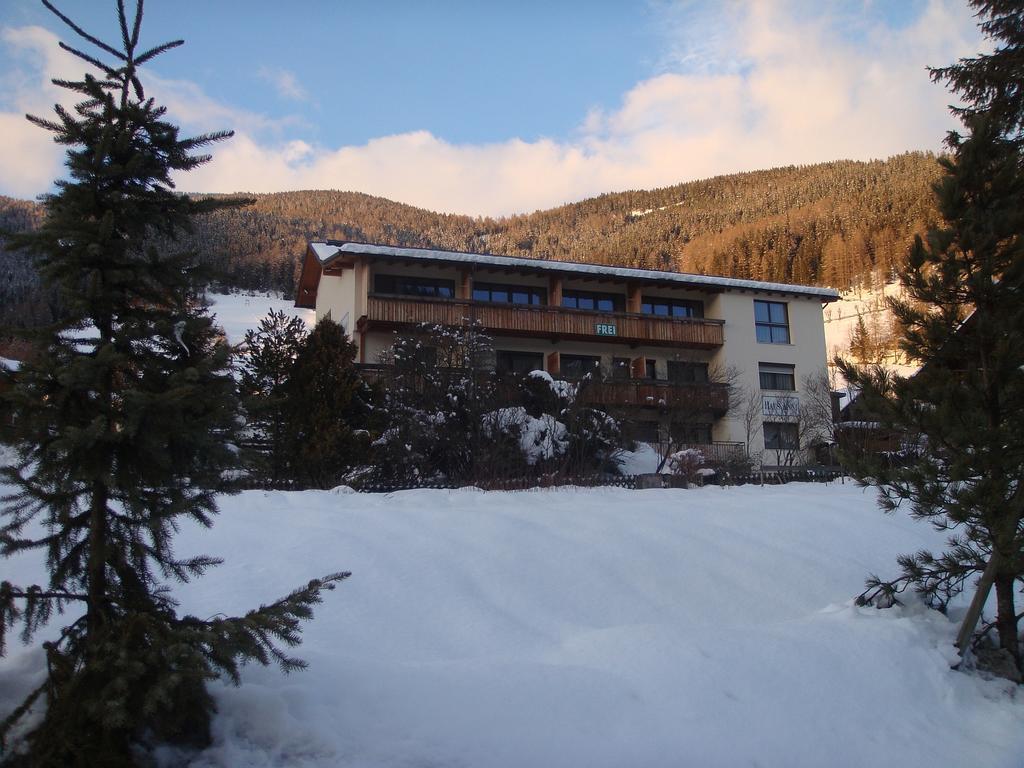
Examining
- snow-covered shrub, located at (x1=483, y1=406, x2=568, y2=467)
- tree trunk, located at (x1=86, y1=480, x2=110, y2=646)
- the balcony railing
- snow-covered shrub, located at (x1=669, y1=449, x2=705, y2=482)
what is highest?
the balcony railing

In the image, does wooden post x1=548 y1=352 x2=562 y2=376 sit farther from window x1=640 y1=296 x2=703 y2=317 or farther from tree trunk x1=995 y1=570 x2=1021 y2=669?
tree trunk x1=995 y1=570 x2=1021 y2=669

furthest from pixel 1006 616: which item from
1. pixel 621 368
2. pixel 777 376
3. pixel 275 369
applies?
pixel 777 376

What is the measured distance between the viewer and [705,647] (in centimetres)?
614

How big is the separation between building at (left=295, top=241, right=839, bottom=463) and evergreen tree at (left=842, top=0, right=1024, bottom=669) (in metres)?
13.9

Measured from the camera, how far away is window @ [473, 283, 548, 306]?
27386mm

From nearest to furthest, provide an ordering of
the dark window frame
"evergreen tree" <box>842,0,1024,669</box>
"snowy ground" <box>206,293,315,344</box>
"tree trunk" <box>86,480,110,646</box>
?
"tree trunk" <box>86,480,110,646</box> < "evergreen tree" <box>842,0,1024,669</box> < the dark window frame < "snowy ground" <box>206,293,315,344</box>

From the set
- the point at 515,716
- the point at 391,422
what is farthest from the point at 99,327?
the point at 391,422

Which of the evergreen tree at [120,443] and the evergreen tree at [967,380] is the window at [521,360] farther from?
the evergreen tree at [120,443]

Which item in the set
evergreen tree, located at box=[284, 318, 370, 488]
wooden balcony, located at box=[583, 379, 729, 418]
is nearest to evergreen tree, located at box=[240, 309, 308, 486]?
evergreen tree, located at box=[284, 318, 370, 488]

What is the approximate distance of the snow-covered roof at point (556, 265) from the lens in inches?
962

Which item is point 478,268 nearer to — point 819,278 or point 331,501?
point 331,501

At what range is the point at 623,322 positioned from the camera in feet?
87.8

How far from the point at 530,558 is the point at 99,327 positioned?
5643 mm

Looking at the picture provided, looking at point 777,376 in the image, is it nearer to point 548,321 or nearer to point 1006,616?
point 548,321
